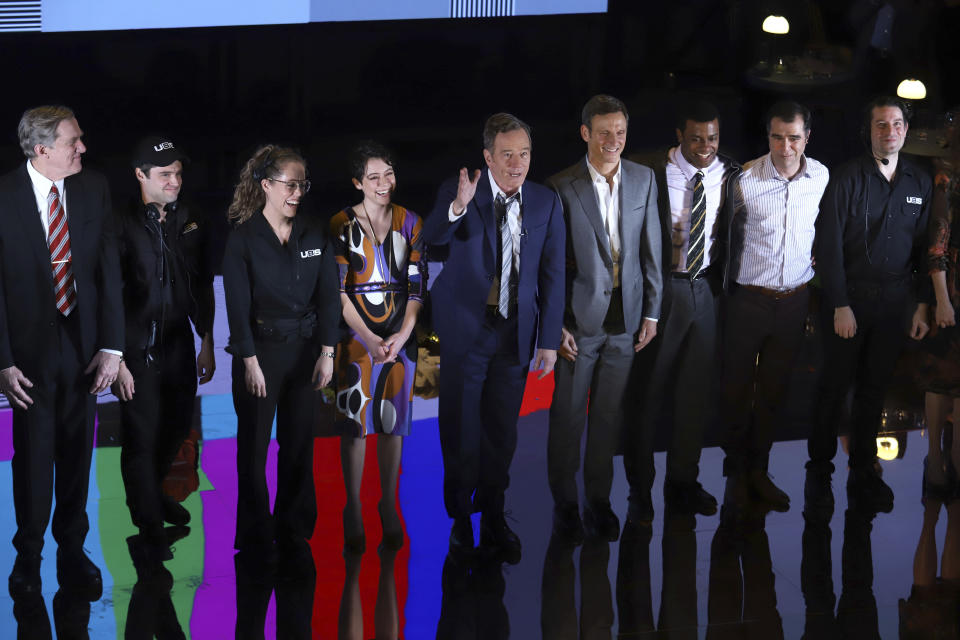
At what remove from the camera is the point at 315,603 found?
3789 millimetres

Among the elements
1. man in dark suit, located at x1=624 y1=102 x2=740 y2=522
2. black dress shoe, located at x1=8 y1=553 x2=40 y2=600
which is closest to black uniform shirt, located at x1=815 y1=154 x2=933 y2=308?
man in dark suit, located at x1=624 y1=102 x2=740 y2=522

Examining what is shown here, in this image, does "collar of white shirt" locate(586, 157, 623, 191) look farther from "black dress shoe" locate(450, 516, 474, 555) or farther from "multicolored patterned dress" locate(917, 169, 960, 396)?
"multicolored patterned dress" locate(917, 169, 960, 396)

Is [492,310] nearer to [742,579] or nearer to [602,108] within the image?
[602,108]

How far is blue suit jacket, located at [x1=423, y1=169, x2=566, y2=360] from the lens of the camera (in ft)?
13.3

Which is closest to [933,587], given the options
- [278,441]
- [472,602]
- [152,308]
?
[472,602]

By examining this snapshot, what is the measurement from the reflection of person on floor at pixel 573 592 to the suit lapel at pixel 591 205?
3.84 ft

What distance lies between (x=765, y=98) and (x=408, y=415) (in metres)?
3.49

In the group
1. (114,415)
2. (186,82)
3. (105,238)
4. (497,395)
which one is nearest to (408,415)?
(497,395)

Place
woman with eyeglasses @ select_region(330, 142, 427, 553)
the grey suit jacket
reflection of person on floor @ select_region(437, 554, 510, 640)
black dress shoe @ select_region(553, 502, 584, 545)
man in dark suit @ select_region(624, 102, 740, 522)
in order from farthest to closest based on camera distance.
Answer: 1. man in dark suit @ select_region(624, 102, 740, 522)
2. black dress shoe @ select_region(553, 502, 584, 545)
3. the grey suit jacket
4. woman with eyeglasses @ select_region(330, 142, 427, 553)
5. reflection of person on floor @ select_region(437, 554, 510, 640)

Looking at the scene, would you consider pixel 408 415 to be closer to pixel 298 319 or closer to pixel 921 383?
pixel 298 319

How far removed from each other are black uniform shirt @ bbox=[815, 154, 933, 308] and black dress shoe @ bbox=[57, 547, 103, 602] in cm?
325

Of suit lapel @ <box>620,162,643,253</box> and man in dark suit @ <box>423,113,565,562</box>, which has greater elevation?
suit lapel @ <box>620,162,643,253</box>

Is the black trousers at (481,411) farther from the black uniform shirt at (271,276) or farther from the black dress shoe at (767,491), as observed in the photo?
the black dress shoe at (767,491)

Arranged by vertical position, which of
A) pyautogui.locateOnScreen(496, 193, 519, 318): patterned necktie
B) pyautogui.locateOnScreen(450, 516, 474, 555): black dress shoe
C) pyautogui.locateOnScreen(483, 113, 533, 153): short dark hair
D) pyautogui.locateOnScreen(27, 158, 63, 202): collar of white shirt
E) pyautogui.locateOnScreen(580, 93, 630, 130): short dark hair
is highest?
pyautogui.locateOnScreen(580, 93, 630, 130): short dark hair
